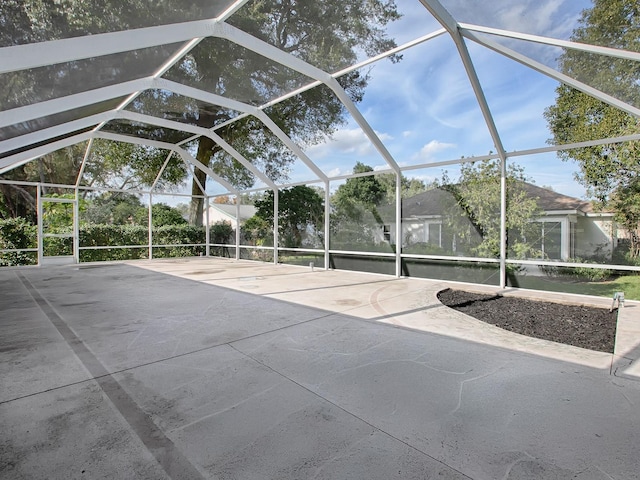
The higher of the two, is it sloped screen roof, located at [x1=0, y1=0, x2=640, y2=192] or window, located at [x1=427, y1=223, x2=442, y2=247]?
sloped screen roof, located at [x1=0, y1=0, x2=640, y2=192]

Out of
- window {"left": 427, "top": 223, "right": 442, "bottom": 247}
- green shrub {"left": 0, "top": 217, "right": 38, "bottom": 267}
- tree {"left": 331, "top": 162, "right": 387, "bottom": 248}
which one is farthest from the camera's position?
green shrub {"left": 0, "top": 217, "right": 38, "bottom": 267}

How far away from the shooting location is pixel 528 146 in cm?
591

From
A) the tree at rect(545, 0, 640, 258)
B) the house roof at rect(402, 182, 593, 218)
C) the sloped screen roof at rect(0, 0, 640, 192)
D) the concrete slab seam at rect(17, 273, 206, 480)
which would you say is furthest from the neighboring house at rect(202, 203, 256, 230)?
the tree at rect(545, 0, 640, 258)

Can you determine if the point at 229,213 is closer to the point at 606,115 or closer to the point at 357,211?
the point at 357,211

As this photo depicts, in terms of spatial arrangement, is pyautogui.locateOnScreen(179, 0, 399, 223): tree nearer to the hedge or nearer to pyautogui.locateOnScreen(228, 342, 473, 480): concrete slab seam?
pyautogui.locateOnScreen(228, 342, 473, 480): concrete slab seam

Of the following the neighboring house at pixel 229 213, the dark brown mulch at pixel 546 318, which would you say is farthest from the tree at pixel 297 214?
the dark brown mulch at pixel 546 318

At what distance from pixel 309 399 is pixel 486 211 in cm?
583

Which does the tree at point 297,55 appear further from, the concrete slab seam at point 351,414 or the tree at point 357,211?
the concrete slab seam at point 351,414

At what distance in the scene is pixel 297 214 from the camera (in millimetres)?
10367

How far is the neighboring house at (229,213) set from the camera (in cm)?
1198

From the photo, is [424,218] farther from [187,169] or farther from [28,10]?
[187,169]

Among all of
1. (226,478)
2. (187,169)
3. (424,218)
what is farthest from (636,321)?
(187,169)

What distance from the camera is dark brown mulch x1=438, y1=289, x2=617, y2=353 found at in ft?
11.7

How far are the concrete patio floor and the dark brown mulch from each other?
28 cm
